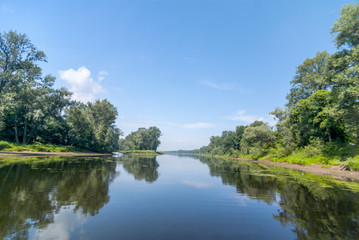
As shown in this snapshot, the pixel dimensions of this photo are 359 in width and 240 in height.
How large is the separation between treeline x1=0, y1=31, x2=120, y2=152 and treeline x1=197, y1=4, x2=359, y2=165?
5662 cm

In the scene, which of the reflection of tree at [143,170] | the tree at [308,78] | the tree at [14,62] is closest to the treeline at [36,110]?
the tree at [14,62]

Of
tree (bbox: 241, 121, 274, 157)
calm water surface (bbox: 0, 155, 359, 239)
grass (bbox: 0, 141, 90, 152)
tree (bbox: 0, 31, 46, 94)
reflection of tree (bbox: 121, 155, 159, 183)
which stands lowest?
reflection of tree (bbox: 121, 155, 159, 183)

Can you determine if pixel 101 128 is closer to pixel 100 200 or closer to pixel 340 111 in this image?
pixel 100 200

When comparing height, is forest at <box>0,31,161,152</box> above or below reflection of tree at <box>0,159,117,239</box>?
above

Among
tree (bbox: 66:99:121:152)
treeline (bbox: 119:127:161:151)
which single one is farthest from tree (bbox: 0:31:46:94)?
treeline (bbox: 119:127:161:151)

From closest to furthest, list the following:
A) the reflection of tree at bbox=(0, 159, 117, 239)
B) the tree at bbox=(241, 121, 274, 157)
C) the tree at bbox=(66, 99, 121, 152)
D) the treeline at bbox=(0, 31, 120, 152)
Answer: the reflection of tree at bbox=(0, 159, 117, 239)
the treeline at bbox=(0, 31, 120, 152)
the tree at bbox=(241, 121, 274, 157)
the tree at bbox=(66, 99, 121, 152)

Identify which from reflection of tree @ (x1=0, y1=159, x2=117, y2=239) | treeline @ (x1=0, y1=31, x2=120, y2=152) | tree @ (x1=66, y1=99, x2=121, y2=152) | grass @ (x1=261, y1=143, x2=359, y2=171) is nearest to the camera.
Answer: reflection of tree @ (x1=0, y1=159, x2=117, y2=239)

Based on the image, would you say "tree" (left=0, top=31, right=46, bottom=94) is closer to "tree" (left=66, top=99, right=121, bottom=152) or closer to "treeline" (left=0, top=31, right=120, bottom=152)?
"treeline" (left=0, top=31, right=120, bottom=152)

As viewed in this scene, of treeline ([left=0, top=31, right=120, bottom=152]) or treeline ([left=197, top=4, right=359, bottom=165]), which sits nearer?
treeline ([left=197, top=4, right=359, bottom=165])

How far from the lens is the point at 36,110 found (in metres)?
45.0

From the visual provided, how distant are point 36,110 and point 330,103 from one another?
221 feet

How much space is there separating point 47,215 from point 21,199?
2.72 metres

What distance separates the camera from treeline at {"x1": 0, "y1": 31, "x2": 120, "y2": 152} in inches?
1436

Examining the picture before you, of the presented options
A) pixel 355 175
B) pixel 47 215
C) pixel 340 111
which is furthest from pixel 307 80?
pixel 47 215
